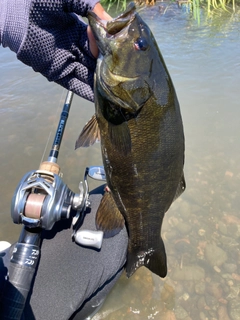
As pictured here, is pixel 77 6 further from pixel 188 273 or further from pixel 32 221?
pixel 188 273

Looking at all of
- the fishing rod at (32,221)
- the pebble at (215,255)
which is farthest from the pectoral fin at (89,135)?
the pebble at (215,255)

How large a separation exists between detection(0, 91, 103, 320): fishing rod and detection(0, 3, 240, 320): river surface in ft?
2.97

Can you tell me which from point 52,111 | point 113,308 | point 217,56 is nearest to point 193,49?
point 217,56

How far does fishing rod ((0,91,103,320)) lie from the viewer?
1.42 m

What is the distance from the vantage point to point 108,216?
1.55 metres

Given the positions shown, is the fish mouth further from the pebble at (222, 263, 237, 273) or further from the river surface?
the pebble at (222, 263, 237, 273)

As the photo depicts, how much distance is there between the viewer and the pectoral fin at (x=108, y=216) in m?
1.54

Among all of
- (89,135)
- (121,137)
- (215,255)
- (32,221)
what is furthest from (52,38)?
(215,255)

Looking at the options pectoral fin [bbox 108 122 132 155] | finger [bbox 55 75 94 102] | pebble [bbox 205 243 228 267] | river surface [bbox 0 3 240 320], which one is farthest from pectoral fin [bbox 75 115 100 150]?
pebble [bbox 205 243 228 267]

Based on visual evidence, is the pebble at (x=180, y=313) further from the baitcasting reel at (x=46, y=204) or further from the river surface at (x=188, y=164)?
the baitcasting reel at (x=46, y=204)

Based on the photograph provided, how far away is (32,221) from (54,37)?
101 centimetres

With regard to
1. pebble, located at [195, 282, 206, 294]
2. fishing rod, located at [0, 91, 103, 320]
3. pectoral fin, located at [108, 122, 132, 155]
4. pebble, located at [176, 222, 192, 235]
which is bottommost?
pebble, located at [195, 282, 206, 294]

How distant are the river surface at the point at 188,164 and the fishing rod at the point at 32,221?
0.90 m

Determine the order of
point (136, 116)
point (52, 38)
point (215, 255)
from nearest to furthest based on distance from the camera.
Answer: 1. point (136, 116)
2. point (52, 38)
3. point (215, 255)
